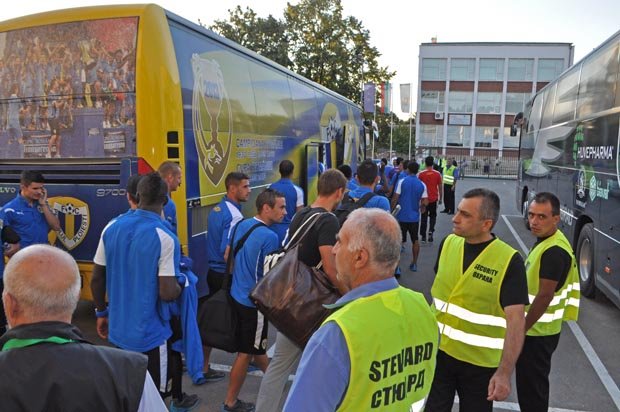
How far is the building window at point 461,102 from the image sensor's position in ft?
177

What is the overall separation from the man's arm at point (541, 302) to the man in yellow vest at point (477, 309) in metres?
0.38

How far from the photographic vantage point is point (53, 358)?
148cm

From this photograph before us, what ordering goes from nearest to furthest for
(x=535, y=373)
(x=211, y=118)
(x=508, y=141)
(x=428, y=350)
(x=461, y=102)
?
(x=428, y=350)
(x=535, y=373)
(x=211, y=118)
(x=508, y=141)
(x=461, y=102)

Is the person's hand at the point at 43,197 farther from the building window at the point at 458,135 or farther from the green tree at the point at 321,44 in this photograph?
the building window at the point at 458,135

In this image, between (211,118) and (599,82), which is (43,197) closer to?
(211,118)

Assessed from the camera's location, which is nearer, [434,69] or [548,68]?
[548,68]

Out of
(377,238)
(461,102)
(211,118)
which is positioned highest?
(461,102)

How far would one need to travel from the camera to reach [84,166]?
5375mm

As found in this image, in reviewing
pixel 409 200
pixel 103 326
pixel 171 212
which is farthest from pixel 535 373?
pixel 409 200

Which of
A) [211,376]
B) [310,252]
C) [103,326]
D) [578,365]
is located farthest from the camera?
[578,365]

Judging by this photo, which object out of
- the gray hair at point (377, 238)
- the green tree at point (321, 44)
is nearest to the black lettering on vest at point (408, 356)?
the gray hair at point (377, 238)

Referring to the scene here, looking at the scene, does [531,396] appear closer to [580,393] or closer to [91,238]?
[580,393]

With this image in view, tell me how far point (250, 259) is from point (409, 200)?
18.1 ft

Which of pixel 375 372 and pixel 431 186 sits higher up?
pixel 375 372
